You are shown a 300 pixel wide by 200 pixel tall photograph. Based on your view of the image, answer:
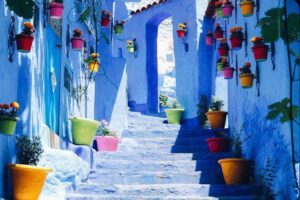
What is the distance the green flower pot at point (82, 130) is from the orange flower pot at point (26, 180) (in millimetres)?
3495

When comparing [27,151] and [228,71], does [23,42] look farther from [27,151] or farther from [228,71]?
[228,71]

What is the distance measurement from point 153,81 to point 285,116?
1334 centimetres

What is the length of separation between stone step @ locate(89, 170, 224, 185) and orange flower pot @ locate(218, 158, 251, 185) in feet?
1.07

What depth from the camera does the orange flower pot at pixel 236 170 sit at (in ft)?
28.2

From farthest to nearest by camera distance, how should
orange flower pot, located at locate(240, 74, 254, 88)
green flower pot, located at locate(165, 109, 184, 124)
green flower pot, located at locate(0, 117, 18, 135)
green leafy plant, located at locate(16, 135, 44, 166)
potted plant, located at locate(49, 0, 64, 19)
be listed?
green flower pot, located at locate(165, 109, 184, 124) → orange flower pot, located at locate(240, 74, 254, 88) → potted plant, located at locate(49, 0, 64, 19) → green leafy plant, located at locate(16, 135, 44, 166) → green flower pot, located at locate(0, 117, 18, 135)

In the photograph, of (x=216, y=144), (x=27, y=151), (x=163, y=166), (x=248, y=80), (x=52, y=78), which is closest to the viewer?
(x=27, y=151)

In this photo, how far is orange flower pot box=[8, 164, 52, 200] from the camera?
6152 millimetres

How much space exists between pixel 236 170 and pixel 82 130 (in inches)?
108

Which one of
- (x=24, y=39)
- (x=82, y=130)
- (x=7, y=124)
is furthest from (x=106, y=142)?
(x=7, y=124)

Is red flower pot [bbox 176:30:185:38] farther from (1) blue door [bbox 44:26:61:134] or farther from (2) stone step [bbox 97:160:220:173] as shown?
(1) blue door [bbox 44:26:61:134]

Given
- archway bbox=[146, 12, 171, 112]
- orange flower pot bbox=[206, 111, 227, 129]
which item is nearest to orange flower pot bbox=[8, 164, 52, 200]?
orange flower pot bbox=[206, 111, 227, 129]

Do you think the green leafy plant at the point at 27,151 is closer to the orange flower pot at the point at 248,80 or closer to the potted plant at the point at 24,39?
the potted plant at the point at 24,39

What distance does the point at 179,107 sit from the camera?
557 inches

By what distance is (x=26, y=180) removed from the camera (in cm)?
620
